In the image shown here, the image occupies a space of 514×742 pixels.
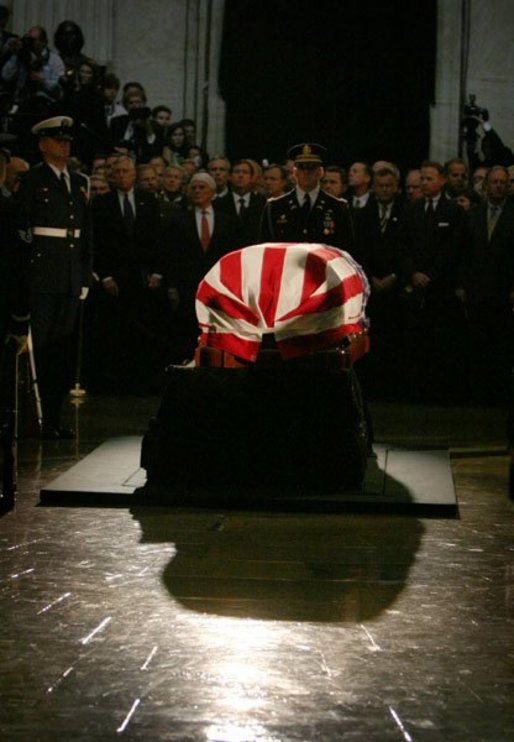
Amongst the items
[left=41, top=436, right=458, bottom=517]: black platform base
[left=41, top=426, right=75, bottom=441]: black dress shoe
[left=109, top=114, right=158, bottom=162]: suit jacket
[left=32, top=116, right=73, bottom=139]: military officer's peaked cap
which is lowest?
[left=41, top=436, right=458, bottom=517]: black platform base


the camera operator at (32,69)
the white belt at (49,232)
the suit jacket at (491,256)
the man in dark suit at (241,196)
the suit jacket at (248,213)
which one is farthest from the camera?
the camera operator at (32,69)

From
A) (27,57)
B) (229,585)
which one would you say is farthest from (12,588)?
(27,57)

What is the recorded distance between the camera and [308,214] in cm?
793

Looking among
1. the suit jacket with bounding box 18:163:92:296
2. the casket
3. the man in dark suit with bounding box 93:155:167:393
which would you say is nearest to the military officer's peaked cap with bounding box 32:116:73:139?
the suit jacket with bounding box 18:163:92:296

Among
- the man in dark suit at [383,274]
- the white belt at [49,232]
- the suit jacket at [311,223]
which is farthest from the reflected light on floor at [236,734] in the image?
the man in dark suit at [383,274]

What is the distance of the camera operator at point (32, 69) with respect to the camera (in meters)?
12.8

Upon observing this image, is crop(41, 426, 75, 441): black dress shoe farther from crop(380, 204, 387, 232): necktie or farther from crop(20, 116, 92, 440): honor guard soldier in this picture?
crop(380, 204, 387, 232): necktie

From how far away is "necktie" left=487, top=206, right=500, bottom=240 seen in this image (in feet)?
35.3

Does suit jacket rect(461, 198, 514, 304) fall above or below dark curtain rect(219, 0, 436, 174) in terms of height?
below

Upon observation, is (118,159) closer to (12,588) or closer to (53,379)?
(53,379)

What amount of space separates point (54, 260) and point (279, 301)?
7.22ft

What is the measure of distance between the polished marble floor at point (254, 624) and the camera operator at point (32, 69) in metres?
6.77

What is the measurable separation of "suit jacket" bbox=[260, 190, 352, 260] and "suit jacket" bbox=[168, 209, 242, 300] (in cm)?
293

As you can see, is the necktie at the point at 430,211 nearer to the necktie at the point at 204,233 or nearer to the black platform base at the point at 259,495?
the necktie at the point at 204,233
